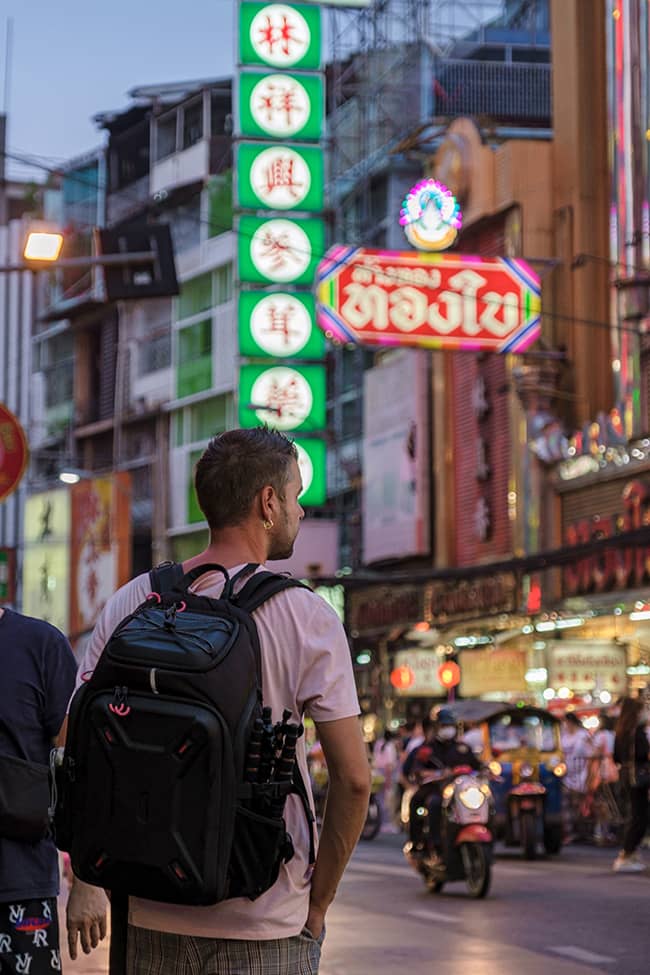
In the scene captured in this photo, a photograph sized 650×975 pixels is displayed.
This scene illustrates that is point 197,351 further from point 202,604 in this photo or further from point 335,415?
point 202,604

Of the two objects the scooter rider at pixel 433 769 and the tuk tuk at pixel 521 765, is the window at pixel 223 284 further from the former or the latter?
the scooter rider at pixel 433 769

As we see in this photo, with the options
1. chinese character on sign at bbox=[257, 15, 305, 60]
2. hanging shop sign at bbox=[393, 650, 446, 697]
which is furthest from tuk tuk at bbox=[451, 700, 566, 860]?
chinese character on sign at bbox=[257, 15, 305, 60]

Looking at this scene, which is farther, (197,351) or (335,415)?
(197,351)

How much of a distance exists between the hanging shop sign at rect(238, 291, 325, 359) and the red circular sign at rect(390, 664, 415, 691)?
25.3ft

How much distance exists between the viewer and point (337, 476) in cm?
4716

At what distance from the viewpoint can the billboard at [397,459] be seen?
124ft

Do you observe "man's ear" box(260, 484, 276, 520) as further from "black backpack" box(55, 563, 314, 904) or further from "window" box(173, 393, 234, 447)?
"window" box(173, 393, 234, 447)

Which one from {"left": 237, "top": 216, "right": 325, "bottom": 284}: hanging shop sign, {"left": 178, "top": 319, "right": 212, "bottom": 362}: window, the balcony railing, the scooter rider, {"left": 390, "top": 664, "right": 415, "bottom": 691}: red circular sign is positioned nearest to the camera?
the scooter rider

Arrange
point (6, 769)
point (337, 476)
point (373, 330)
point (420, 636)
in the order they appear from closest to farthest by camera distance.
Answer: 1. point (6, 769)
2. point (373, 330)
3. point (420, 636)
4. point (337, 476)

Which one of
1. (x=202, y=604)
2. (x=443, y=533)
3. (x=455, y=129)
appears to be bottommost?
(x=202, y=604)

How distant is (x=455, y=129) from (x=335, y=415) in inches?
568

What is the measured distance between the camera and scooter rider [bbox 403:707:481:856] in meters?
16.7

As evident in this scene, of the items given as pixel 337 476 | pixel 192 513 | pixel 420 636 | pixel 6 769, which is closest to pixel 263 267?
Answer: pixel 420 636

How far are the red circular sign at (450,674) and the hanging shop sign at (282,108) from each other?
11.6 meters
